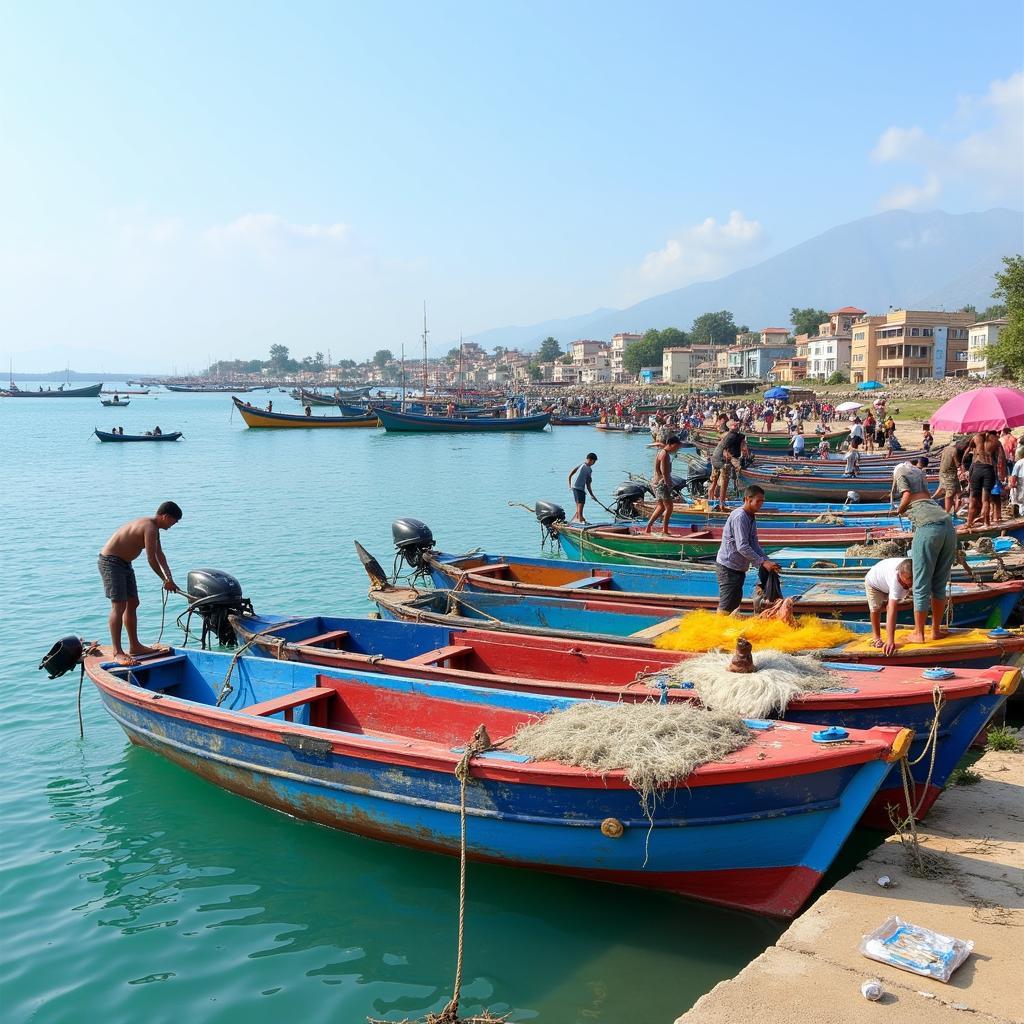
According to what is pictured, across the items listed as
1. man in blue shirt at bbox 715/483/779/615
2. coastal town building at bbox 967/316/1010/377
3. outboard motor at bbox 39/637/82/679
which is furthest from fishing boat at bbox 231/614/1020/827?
coastal town building at bbox 967/316/1010/377

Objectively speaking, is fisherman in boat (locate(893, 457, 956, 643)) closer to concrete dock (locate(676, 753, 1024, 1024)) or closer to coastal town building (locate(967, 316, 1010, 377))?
concrete dock (locate(676, 753, 1024, 1024))

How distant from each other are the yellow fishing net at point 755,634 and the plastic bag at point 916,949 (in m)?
3.17

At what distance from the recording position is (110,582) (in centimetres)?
930

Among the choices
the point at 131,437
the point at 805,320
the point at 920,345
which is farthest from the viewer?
the point at 805,320

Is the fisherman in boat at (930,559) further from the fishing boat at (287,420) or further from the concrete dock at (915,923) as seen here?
the fishing boat at (287,420)

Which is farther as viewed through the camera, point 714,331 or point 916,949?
point 714,331

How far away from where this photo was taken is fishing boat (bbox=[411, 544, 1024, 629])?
938 centimetres

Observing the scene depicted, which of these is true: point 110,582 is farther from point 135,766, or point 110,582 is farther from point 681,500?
point 681,500

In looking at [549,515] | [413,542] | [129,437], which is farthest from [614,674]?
[129,437]

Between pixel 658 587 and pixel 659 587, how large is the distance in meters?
0.01

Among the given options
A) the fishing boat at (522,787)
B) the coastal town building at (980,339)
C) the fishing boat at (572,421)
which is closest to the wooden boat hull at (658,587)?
the fishing boat at (522,787)

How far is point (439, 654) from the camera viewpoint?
8812 mm

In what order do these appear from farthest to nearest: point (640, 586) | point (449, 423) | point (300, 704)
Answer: point (449, 423), point (640, 586), point (300, 704)

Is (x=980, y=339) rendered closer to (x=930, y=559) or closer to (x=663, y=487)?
(x=663, y=487)
